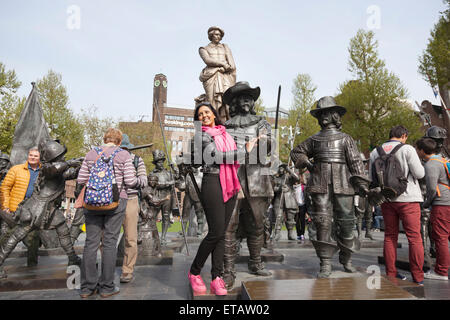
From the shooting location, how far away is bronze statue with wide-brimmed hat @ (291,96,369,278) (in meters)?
4.05

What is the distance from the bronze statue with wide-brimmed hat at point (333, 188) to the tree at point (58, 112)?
24.0 metres

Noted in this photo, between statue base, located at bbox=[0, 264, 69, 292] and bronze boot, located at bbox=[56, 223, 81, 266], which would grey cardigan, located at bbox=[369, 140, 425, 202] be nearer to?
statue base, located at bbox=[0, 264, 69, 292]

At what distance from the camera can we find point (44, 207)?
4.63 m

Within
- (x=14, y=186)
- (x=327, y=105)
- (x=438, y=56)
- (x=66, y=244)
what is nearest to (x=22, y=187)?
(x=14, y=186)

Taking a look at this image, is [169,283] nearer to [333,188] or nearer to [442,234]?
[333,188]

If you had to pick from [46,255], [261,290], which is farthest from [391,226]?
[46,255]

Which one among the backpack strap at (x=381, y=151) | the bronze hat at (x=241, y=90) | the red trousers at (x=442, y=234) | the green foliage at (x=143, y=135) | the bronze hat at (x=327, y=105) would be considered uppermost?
the green foliage at (x=143, y=135)

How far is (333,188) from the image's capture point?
410 cm

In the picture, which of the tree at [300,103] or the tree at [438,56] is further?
the tree at [300,103]

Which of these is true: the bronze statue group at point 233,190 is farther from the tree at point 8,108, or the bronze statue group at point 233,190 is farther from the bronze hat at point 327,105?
the tree at point 8,108

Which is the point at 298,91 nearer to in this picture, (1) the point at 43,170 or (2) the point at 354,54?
(2) the point at 354,54

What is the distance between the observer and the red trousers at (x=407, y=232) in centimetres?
395

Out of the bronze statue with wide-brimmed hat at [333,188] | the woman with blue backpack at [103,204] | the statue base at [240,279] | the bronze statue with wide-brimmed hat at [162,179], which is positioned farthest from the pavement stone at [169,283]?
the bronze statue with wide-brimmed hat at [162,179]

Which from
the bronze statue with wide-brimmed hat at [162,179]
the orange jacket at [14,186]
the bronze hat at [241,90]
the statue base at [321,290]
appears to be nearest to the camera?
the statue base at [321,290]
